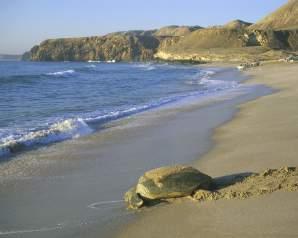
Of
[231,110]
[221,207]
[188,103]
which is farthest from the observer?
[188,103]

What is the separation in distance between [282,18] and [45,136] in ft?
431

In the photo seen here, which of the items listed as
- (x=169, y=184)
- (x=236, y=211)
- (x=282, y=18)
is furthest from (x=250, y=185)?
(x=282, y=18)

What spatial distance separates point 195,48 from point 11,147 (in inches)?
3935

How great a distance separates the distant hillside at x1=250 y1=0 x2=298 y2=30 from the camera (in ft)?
420

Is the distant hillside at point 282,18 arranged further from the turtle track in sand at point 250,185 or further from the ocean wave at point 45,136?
the turtle track in sand at point 250,185

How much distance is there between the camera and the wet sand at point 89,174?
6031 mm

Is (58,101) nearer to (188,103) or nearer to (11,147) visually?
(188,103)

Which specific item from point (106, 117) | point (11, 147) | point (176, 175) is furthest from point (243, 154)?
point (106, 117)

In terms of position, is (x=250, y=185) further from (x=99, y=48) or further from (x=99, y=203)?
(x=99, y=48)

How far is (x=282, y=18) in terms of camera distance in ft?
442

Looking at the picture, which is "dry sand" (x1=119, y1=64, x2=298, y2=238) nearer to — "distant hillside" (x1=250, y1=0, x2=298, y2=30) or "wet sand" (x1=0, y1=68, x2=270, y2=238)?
"wet sand" (x1=0, y1=68, x2=270, y2=238)

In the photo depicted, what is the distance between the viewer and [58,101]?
22031 millimetres

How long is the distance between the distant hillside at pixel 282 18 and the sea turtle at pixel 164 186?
123 metres

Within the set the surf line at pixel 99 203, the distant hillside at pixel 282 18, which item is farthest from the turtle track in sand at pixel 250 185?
the distant hillside at pixel 282 18
